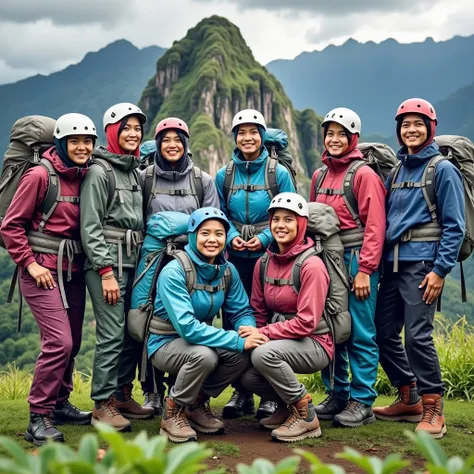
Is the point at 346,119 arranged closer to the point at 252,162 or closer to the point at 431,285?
the point at 252,162

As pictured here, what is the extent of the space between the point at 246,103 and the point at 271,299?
12669 cm

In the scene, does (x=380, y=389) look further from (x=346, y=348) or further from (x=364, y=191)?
(x=364, y=191)

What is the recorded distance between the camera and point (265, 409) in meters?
7.39

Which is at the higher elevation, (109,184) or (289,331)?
(109,184)

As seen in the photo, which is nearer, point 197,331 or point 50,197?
point 197,331

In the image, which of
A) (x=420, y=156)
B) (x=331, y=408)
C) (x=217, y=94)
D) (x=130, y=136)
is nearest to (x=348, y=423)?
(x=331, y=408)

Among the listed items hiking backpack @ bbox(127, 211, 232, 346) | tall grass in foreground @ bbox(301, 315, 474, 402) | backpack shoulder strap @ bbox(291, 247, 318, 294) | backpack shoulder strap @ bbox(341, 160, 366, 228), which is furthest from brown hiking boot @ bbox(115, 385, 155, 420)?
tall grass in foreground @ bbox(301, 315, 474, 402)

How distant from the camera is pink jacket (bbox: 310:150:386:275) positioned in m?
6.73

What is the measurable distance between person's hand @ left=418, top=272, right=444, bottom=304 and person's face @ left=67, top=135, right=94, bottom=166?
3.44 m

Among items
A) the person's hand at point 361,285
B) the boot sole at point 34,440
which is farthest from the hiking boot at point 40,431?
the person's hand at point 361,285

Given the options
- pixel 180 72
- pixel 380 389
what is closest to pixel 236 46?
pixel 180 72

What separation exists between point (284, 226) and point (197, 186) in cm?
113

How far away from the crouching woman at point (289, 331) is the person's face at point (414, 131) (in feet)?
4.00

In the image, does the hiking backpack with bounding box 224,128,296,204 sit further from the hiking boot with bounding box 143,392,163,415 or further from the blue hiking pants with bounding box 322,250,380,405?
the hiking boot with bounding box 143,392,163,415
